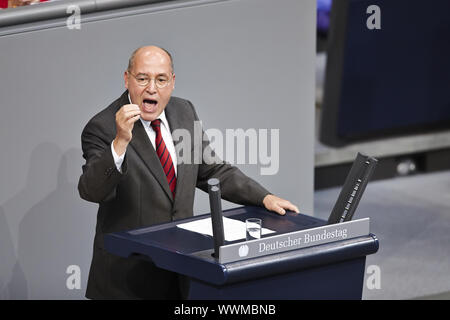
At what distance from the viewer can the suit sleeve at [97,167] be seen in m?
3.82

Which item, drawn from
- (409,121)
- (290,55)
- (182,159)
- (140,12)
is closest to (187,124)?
(182,159)

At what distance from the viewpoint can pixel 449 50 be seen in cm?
770
